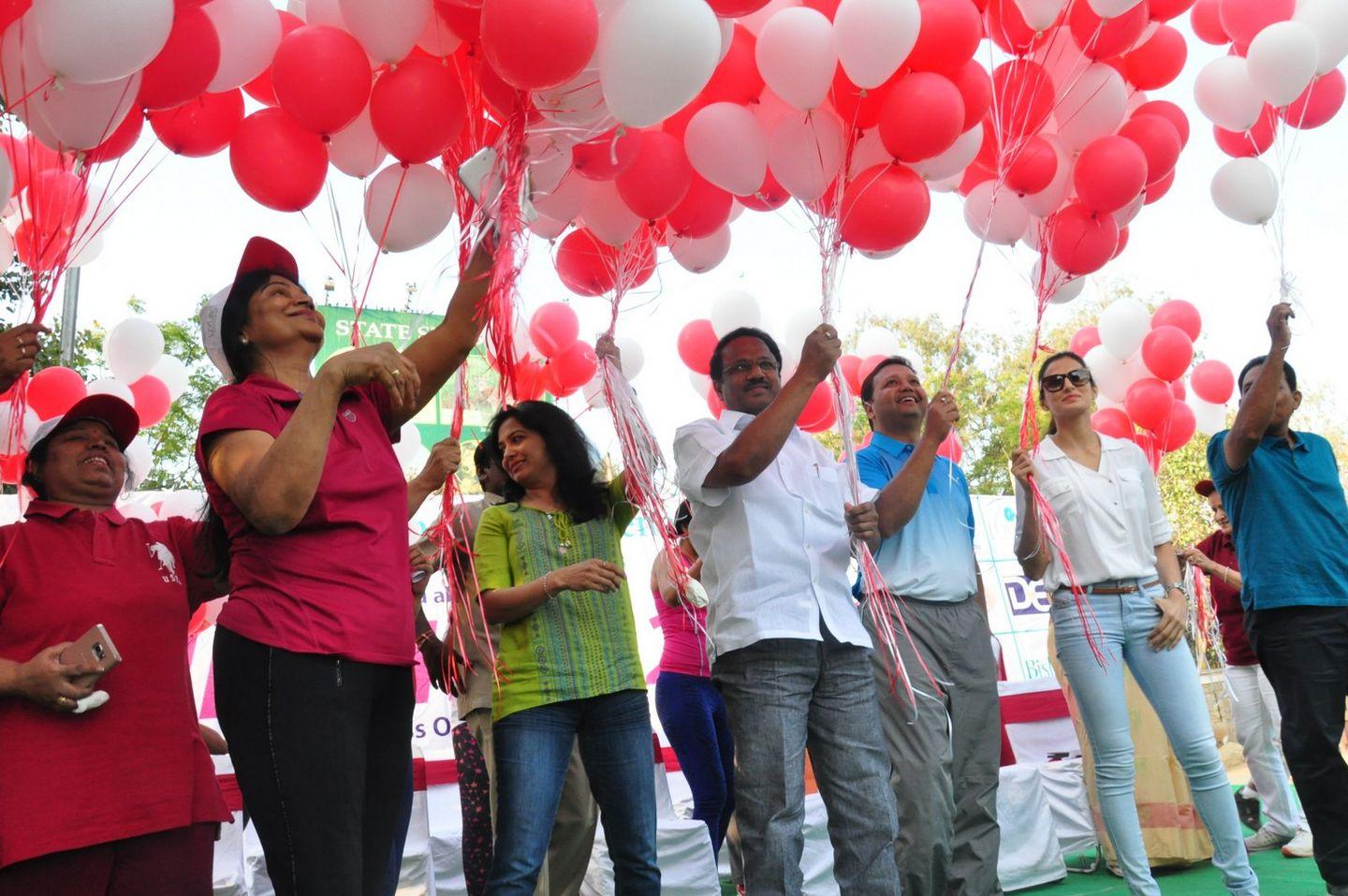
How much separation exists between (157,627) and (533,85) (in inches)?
51.4

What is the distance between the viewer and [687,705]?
3.91m

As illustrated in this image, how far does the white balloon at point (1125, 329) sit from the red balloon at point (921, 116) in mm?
2718

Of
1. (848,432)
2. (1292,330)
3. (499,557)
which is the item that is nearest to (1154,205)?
(1292,330)

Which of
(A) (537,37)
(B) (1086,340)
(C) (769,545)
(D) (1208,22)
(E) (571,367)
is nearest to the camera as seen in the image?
(A) (537,37)

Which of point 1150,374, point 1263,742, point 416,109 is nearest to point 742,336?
point 416,109

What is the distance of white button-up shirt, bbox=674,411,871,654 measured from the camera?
250 centimetres

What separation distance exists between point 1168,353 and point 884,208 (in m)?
2.72

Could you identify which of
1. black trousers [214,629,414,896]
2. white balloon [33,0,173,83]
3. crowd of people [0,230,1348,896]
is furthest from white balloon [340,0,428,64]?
black trousers [214,629,414,896]

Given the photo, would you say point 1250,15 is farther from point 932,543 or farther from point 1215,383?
point 1215,383

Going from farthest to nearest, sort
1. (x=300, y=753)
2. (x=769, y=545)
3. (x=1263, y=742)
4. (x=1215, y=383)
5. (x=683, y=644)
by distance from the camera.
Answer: (x=1215, y=383)
(x=1263, y=742)
(x=683, y=644)
(x=769, y=545)
(x=300, y=753)

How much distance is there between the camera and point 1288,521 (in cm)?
321

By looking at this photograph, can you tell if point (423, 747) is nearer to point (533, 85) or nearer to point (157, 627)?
point (157, 627)

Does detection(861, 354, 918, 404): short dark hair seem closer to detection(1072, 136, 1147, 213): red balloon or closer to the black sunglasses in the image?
the black sunglasses

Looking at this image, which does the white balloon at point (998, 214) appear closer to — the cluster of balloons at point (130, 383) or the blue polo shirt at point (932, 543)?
the blue polo shirt at point (932, 543)
